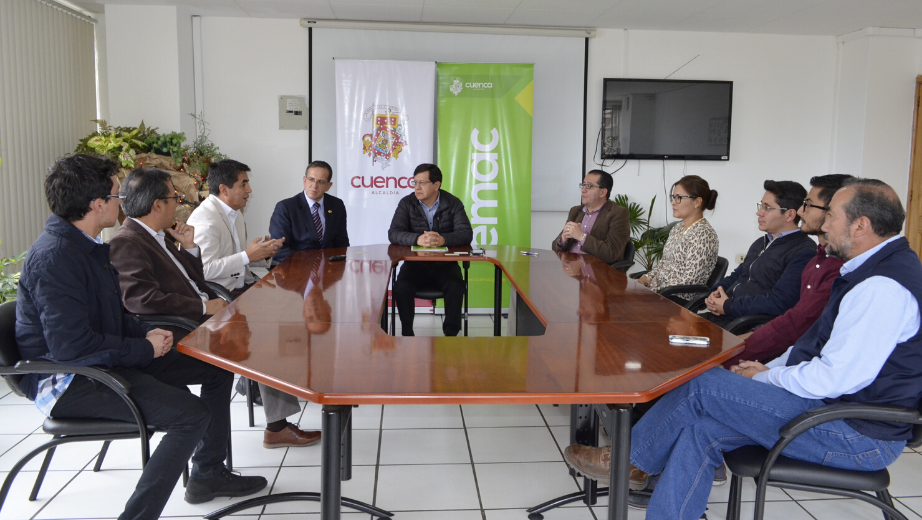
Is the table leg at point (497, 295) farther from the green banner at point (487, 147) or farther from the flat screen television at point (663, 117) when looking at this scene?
the flat screen television at point (663, 117)

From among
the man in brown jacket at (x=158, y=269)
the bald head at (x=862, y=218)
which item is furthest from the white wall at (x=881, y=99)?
the man in brown jacket at (x=158, y=269)

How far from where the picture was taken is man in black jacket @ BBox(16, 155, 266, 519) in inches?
80.1

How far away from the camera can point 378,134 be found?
5895mm

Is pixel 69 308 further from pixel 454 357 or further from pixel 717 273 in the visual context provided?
pixel 717 273

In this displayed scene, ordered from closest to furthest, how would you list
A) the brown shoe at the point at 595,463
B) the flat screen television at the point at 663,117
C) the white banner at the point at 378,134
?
the brown shoe at the point at 595,463, the white banner at the point at 378,134, the flat screen television at the point at 663,117

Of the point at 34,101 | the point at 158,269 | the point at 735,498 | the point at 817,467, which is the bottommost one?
the point at 735,498

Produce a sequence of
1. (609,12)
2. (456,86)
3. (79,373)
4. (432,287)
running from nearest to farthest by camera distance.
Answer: (79,373) < (432,287) < (609,12) < (456,86)

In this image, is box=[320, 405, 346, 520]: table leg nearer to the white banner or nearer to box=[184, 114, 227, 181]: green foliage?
the white banner

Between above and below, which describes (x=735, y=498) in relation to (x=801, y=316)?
below

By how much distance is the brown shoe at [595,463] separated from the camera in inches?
85.9

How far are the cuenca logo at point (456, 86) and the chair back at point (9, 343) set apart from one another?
4.31 m

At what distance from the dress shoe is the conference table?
5.8 inches

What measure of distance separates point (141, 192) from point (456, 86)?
364cm

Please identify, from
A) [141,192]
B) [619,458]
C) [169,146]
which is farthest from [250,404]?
[169,146]
